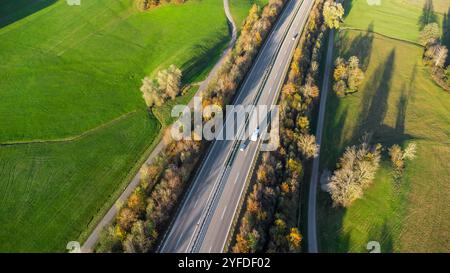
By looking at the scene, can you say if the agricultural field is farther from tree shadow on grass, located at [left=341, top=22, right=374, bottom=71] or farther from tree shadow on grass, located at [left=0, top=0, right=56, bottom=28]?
tree shadow on grass, located at [left=341, top=22, right=374, bottom=71]

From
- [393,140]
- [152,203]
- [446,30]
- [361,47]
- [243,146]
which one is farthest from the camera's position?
[446,30]

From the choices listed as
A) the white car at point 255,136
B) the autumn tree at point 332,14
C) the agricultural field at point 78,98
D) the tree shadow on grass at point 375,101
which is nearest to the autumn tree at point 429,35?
the tree shadow on grass at point 375,101

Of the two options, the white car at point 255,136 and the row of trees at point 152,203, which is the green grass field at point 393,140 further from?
the row of trees at point 152,203

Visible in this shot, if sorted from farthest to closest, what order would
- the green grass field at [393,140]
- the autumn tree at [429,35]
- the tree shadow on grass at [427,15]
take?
the tree shadow on grass at [427,15], the autumn tree at [429,35], the green grass field at [393,140]

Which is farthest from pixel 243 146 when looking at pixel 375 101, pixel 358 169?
pixel 375 101

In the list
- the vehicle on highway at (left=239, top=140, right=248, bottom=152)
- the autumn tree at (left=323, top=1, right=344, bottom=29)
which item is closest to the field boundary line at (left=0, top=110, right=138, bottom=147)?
the vehicle on highway at (left=239, top=140, right=248, bottom=152)

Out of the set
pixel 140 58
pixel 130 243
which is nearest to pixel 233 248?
pixel 130 243

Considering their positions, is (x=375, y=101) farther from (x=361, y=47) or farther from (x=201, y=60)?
(x=201, y=60)
